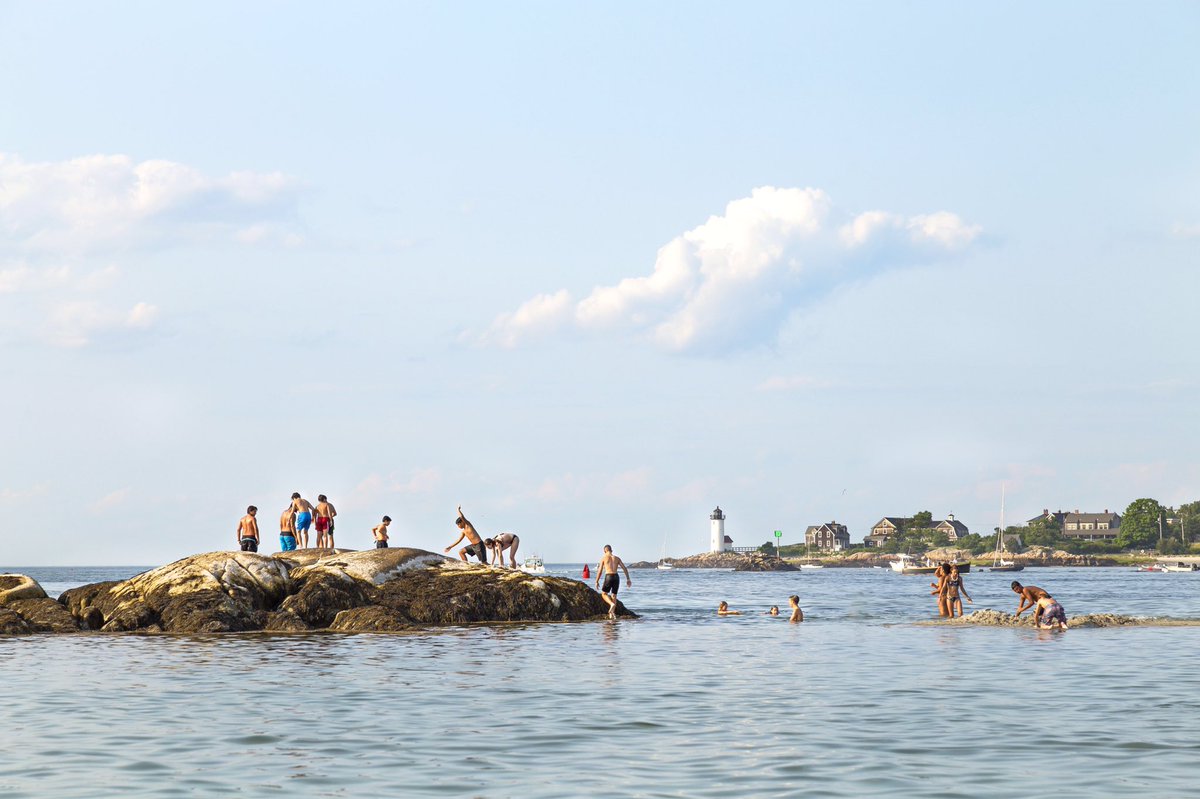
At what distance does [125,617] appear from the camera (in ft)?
→ 108

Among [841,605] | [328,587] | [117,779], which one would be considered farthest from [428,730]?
[841,605]

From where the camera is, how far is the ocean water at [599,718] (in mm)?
11781

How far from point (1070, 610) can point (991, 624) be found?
1828 centimetres

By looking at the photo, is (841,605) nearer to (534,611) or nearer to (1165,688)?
(534,611)

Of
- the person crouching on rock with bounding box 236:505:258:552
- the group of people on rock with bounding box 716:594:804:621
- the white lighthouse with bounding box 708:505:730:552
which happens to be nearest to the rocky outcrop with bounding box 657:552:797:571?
the white lighthouse with bounding box 708:505:730:552

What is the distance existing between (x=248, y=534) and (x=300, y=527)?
178 cm

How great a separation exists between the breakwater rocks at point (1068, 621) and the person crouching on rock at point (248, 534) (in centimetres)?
2033

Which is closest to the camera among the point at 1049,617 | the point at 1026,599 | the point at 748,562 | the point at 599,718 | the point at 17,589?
the point at 599,718

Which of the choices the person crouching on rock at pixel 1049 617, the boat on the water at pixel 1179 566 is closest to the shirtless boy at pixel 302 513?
the person crouching on rock at pixel 1049 617

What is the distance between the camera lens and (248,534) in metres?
37.1

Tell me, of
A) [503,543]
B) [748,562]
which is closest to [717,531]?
[748,562]

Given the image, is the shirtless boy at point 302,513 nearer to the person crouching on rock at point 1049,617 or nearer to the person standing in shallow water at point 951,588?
the person standing in shallow water at point 951,588

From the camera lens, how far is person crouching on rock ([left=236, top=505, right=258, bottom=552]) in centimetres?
3694

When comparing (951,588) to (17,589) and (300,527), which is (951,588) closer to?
(300,527)
